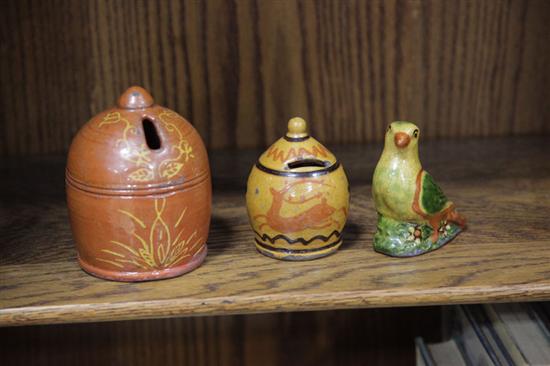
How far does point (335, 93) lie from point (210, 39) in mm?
192

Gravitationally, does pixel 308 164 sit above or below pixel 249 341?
above

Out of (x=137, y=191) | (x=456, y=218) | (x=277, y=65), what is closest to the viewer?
(x=137, y=191)

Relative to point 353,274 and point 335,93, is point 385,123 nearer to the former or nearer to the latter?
point 335,93

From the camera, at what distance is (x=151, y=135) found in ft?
2.50

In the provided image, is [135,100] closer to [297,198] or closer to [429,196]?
[297,198]

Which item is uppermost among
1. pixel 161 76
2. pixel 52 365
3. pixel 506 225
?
pixel 161 76

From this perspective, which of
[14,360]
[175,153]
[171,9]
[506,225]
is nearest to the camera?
[175,153]

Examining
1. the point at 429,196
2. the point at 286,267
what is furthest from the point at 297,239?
the point at 429,196

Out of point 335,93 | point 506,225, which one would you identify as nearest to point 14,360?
point 335,93

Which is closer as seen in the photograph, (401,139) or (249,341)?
(401,139)

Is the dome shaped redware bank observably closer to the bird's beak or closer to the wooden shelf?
the wooden shelf

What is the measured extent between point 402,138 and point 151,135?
0.24m

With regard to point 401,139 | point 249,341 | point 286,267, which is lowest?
point 249,341

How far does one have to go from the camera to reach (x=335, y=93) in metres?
1.13
